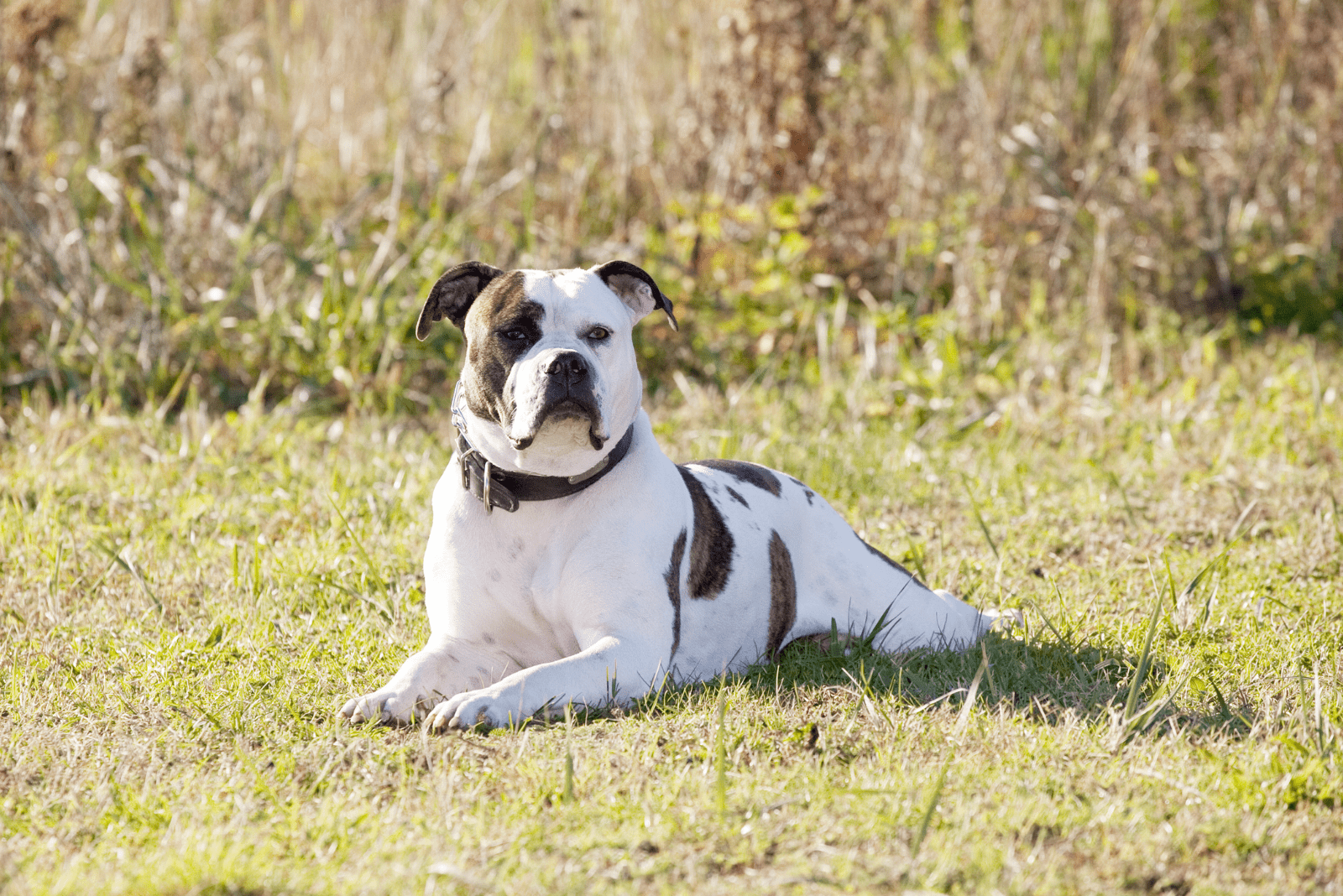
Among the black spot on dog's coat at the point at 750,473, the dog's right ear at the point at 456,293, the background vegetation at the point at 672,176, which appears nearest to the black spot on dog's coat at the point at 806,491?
the black spot on dog's coat at the point at 750,473

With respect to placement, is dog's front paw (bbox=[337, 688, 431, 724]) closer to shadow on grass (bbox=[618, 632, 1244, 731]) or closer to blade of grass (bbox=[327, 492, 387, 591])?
shadow on grass (bbox=[618, 632, 1244, 731])

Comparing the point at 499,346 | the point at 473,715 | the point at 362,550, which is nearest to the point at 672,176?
the point at 362,550

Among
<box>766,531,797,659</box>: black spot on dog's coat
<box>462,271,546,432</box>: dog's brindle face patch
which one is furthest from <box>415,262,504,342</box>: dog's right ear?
<box>766,531,797,659</box>: black spot on dog's coat

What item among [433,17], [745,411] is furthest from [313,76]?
[745,411]

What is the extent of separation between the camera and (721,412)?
21.5ft

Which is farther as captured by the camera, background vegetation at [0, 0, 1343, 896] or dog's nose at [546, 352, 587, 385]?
dog's nose at [546, 352, 587, 385]

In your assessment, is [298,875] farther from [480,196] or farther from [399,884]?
[480,196]

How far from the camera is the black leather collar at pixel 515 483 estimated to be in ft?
11.1

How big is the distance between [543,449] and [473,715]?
0.68 m

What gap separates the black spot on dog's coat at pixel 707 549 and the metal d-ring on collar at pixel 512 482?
0.31 metres

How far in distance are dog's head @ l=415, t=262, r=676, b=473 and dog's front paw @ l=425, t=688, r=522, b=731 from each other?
61 cm

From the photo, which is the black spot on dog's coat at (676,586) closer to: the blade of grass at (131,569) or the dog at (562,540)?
the dog at (562,540)

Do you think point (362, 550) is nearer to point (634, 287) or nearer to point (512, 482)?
point (512, 482)

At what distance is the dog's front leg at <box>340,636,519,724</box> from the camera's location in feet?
10.6
